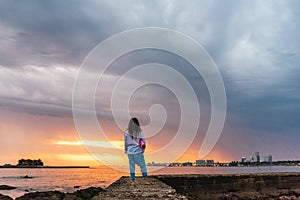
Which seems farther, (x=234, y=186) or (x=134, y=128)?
(x=234, y=186)

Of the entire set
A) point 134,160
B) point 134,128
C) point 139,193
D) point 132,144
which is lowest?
point 139,193

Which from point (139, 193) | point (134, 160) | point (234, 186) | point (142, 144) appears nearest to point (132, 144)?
point (142, 144)

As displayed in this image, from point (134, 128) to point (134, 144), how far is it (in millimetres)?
416

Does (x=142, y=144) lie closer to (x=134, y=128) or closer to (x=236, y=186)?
(x=134, y=128)

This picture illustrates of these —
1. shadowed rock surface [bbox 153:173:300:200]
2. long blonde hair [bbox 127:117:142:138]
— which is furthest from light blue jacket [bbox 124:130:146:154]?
shadowed rock surface [bbox 153:173:300:200]

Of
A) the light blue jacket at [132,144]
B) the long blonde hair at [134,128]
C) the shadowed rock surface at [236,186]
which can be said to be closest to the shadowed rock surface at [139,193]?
the light blue jacket at [132,144]

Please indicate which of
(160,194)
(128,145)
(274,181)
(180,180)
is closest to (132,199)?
(160,194)

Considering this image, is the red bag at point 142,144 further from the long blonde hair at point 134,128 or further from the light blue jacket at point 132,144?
the long blonde hair at point 134,128

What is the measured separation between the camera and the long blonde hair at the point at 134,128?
309 inches

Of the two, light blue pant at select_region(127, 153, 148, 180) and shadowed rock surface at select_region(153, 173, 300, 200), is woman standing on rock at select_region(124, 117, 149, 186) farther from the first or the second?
shadowed rock surface at select_region(153, 173, 300, 200)

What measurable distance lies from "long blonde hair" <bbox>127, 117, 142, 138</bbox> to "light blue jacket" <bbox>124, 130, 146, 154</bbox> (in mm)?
108

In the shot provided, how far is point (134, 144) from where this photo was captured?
8.08 m

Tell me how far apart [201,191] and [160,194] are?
3.88 metres

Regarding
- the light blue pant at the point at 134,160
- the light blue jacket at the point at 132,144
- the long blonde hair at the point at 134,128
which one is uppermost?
the long blonde hair at the point at 134,128
